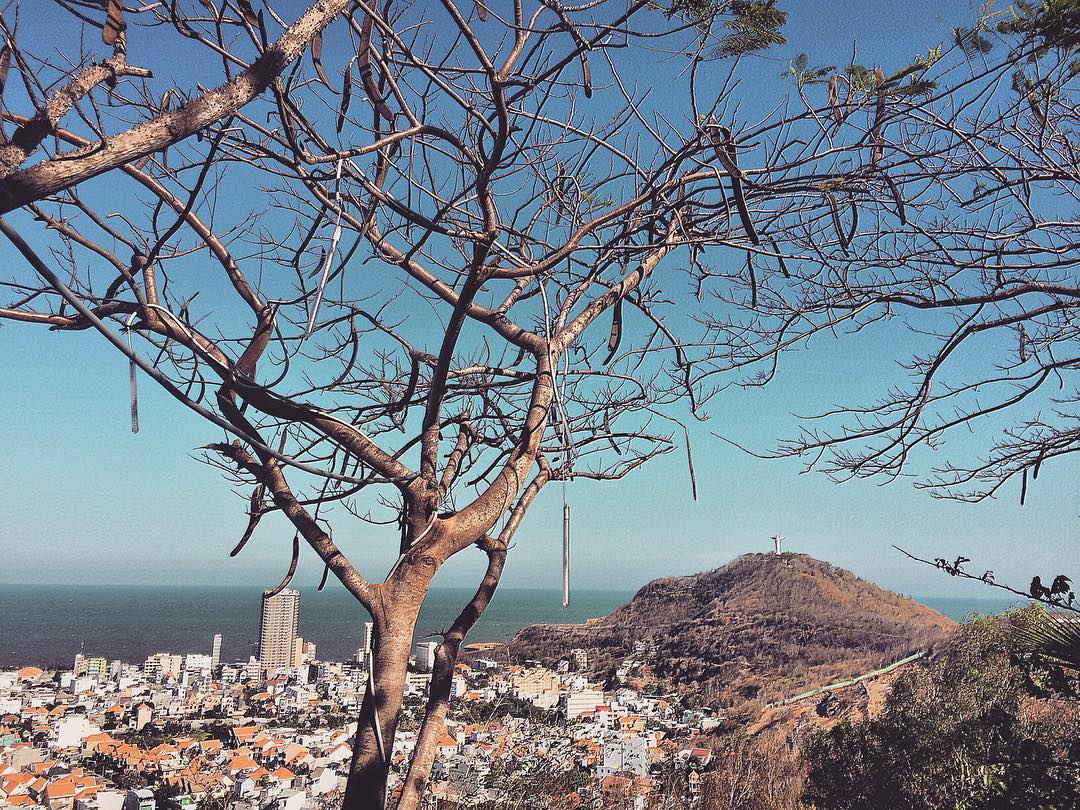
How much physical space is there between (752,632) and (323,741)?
23.6 feet

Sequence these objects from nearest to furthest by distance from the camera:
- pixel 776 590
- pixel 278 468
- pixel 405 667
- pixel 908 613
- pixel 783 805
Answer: pixel 405 667 < pixel 278 468 < pixel 783 805 < pixel 908 613 < pixel 776 590

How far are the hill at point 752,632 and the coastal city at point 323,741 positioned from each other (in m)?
0.55

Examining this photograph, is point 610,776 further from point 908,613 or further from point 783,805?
point 908,613

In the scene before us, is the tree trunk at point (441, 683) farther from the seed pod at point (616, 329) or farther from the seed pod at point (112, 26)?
Answer: the seed pod at point (112, 26)

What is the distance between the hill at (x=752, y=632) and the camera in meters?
9.39

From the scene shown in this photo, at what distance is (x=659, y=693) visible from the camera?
30.0 ft

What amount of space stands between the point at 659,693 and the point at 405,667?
886 centimetres

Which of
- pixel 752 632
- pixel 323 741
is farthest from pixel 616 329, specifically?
pixel 752 632

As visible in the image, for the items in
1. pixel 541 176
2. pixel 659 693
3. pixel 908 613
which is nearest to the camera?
pixel 541 176

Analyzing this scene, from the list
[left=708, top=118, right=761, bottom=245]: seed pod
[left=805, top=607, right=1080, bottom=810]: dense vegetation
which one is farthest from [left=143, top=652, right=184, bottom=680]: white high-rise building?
[left=708, top=118, right=761, bottom=245]: seed pod

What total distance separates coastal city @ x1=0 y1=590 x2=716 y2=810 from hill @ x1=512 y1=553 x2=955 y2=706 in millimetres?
549

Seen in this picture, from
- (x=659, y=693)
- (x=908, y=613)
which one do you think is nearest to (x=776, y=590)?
(x=908, y=613)

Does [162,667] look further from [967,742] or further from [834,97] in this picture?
[834,97]

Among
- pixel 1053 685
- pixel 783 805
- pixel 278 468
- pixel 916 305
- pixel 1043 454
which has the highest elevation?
pixel 916 305
